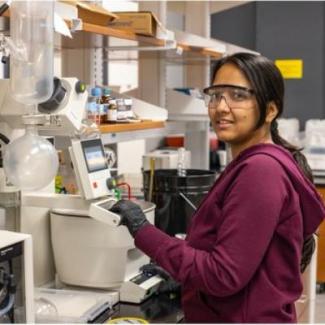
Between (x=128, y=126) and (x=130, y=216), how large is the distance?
2.53ft

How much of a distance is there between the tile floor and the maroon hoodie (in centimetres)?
236

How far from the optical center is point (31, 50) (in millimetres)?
1510

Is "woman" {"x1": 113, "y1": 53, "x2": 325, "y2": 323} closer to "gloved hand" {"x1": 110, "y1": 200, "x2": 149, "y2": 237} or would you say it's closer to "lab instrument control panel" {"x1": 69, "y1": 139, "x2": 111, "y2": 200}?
"gloved hand" {"x1": 110, "y1": 200, "x2": 149, "y2": 237}

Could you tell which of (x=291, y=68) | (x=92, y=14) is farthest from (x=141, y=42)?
(x=291, y=68)

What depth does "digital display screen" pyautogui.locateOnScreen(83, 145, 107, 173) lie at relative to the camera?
1.73 m

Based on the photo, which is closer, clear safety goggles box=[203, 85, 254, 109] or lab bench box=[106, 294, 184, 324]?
clear safety goggles box=[203, 85, 254, 109]

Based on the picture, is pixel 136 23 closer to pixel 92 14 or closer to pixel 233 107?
pixel 92 14

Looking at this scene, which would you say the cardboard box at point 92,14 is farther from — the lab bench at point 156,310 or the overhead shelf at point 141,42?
the lab bench at point 156,310

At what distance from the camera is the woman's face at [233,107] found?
1.37 m

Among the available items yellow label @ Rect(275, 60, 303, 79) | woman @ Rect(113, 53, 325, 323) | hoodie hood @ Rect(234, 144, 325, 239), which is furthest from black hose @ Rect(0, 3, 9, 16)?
yellow label @ Rect(275, 60, 303, 79)

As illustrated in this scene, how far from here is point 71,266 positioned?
182 cm

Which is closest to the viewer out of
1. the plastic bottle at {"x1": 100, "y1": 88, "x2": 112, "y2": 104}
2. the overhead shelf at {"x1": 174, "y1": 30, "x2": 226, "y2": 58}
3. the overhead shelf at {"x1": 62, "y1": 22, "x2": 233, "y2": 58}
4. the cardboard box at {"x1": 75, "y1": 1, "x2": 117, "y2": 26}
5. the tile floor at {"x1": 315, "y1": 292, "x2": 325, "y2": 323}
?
the cardboard box at {"x1": 75, "y1": 1, "x2": 117, "y2": 26}

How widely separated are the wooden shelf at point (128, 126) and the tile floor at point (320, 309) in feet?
6.04

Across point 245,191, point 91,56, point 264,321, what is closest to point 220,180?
point 245,191
